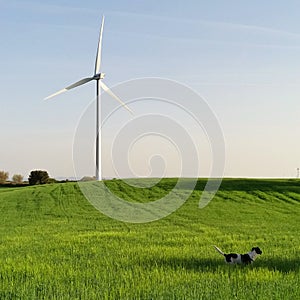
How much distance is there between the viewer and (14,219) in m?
34.2

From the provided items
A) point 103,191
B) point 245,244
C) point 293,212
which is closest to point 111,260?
point 245,244

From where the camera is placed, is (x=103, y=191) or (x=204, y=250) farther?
(x=103, y=191)

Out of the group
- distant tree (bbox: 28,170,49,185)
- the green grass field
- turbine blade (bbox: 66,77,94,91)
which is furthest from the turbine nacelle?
distant tree (bbox: 28,170,49,185)

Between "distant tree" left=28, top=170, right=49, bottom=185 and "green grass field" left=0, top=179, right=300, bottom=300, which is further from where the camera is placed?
"distant tree" left=28, top=170, right=49, bottom=185

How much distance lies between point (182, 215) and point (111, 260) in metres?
20.8

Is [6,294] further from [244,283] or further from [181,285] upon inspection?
[244,283]

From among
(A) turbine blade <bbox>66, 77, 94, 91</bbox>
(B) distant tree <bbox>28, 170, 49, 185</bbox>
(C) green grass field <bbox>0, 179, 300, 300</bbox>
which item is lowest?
(C) green grass field <bbox>0, 179, 300, 300</bbox>

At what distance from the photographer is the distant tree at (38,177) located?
9862cm

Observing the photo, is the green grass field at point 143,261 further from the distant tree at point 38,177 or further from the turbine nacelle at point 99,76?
the distant tree at point 38,177

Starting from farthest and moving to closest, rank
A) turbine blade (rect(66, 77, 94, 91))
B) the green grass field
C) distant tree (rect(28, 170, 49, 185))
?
distant tree (rect(28, 170, 49, 185)) → turbine blade (rect(66, 77, 94, 91)) → the green grass field

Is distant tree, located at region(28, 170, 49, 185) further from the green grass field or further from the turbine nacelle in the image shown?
the green grass field

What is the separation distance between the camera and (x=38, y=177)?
98938mm

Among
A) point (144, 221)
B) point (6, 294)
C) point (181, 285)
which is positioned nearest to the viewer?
point (6, 294)

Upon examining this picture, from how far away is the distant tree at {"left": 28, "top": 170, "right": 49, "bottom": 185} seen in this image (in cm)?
9862
